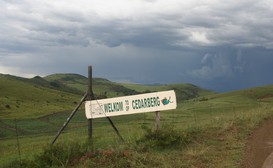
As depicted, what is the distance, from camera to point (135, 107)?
46.2ft

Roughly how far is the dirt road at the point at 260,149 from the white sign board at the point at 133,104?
333 cm

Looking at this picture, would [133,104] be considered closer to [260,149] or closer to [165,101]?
[165,101]

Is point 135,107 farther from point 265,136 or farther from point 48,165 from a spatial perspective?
point 265,136

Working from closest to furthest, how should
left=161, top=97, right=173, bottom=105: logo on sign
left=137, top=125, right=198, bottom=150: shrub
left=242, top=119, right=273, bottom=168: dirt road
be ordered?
left=242, top=119, right=273, bottom=168: dirt road → left=137, top=125, right=198, bottom=150: shrub → left=161, top=97, right=173, bottom=105: logo on sign

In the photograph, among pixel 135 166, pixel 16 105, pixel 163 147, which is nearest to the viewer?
pixel 135 166

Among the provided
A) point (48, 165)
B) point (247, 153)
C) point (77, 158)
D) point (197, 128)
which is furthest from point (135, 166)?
point (197, 128)

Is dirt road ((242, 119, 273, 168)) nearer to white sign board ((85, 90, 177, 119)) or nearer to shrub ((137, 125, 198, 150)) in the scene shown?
shrub ((137, 125, 198, 150))

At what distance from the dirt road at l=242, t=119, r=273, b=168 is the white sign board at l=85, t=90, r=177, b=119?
131 inches

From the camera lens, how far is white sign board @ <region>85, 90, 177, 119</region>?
13.8 m

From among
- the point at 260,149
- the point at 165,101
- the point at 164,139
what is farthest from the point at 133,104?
the point at 260,149

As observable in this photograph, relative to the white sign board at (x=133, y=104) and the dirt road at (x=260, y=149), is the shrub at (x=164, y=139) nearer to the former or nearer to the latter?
the white sign board at (x=133, y=104)

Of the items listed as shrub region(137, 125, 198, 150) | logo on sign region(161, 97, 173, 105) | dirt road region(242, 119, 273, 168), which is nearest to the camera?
dirt road region(242, 119, 273, 168)

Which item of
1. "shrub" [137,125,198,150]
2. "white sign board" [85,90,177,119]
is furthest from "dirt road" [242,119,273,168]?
"white sign board" [85,90,177,119]

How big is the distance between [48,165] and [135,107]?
162 inches
